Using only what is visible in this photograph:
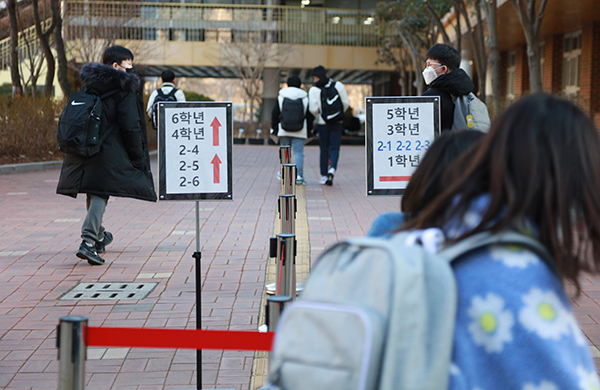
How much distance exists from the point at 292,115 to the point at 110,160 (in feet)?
20.7

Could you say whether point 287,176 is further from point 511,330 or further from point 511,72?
point 511,72

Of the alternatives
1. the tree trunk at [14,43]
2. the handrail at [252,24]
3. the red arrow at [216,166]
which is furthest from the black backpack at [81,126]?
the handrail at [252,24]

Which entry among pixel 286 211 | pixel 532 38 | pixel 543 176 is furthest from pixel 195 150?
pixel 532 38

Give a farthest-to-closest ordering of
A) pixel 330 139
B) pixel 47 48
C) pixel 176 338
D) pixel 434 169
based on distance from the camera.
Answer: pixel 47 48, pixel 330 139, pixel 176 338, pixel 434 169

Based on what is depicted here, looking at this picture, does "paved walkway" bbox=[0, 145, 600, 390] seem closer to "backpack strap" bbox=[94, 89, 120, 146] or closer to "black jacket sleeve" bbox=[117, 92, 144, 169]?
"black jacket sleeve" bbox=[117, 92, 144, 169]

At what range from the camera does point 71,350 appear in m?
1.94

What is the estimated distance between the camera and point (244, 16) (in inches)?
1559

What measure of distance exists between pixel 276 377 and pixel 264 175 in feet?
46.7

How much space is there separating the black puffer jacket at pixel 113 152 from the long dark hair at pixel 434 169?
497 centimetres

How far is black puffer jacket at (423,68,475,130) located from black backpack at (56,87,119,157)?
2753 mm

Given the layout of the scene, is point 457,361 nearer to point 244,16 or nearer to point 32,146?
point 32,146

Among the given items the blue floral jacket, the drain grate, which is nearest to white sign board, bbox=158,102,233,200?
the drain grate

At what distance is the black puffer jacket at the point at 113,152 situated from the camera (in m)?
6.20

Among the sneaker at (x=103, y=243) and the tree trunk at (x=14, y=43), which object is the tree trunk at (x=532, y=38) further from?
the tree trunk at (x=14, y=43)
